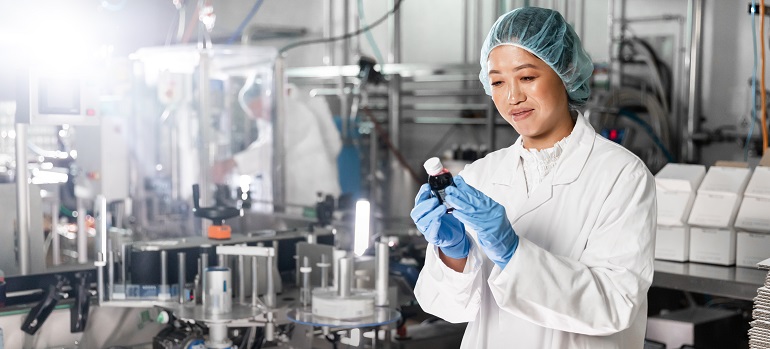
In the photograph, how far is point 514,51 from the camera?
1422 mm

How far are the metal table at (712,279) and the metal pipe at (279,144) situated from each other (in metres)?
1.98

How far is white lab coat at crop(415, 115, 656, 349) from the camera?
4.17ft

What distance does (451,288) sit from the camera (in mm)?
1440

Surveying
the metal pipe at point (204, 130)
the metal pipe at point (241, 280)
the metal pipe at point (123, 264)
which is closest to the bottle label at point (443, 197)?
the metal pipe at point (241, 280)

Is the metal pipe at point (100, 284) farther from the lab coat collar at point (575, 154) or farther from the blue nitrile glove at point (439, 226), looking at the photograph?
the lab coat collar at point (575, 154)

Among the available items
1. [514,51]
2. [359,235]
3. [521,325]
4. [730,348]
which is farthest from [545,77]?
[730,348]

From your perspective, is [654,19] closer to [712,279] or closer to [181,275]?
[712,279]

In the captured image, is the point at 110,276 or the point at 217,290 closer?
the point at 217,290

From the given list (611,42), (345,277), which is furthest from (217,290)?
(611,42)

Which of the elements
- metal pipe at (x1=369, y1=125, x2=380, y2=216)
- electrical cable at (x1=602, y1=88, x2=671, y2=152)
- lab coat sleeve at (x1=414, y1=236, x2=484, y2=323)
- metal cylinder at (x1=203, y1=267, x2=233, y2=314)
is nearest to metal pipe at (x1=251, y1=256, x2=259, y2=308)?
metal cylinder at (x1=203, y1=267, x2=233, y2=314)

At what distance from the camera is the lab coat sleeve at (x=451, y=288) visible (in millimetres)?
1429

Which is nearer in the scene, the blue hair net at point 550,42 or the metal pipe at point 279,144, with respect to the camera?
the blue hair net at point 550,42

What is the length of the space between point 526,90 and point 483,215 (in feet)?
0.89

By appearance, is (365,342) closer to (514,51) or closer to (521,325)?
(521,325)
